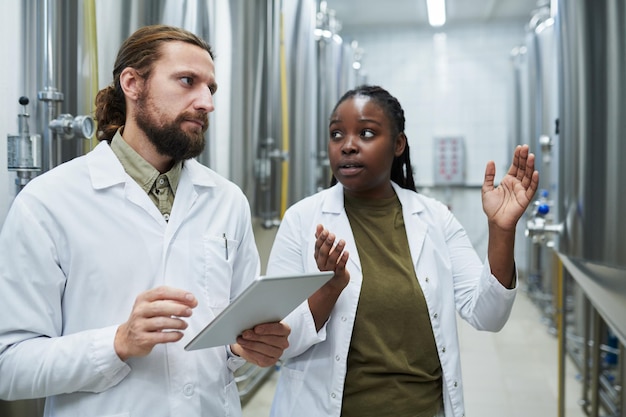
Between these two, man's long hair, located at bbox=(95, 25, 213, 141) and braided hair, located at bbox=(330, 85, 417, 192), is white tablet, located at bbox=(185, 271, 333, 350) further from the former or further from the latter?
braided hair, located at bbox=(330, 85, 417, 192)

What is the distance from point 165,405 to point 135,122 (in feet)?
1.87

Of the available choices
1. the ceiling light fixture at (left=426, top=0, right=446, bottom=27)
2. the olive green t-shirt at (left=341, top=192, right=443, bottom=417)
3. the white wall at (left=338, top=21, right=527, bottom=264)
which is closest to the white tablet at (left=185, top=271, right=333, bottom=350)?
the olive green t-shirt at (left=341, top=192, right=443, bottom=417)

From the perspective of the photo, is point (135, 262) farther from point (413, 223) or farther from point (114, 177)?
point (413, 223)

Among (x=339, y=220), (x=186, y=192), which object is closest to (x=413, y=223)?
(x=339, y=220)

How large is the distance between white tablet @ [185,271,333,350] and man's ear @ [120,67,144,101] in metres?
0.54

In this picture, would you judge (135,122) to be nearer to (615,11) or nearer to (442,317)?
(442,317)

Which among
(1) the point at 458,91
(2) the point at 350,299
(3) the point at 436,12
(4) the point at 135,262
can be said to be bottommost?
(2) the point at 350,299

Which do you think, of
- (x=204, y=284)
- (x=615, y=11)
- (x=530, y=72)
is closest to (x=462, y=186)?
(x=530, y=72)

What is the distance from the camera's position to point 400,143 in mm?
1607

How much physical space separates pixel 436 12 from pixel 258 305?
647cm

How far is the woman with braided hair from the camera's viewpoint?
1.28m

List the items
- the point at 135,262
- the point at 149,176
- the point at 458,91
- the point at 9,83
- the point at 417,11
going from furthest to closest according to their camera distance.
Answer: the point at 458,91
the point at 417,11
the point at 9,83
the point at 149,176
the point at 135,262

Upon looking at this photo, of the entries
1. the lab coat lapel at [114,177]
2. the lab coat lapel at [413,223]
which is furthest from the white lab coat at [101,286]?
the lab coat lapel at [413,223]

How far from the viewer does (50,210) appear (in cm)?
98
